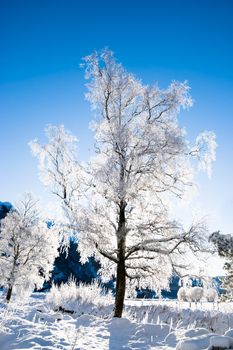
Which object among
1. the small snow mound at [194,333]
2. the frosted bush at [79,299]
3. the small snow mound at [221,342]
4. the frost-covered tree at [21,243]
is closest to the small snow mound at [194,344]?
the small snow mound at [221,342]

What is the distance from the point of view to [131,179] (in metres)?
10.5

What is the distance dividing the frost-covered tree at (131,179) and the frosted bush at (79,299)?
14.1 ft

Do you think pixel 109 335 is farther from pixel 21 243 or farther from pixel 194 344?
pixel 21 243

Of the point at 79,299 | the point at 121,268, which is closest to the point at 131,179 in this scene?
the point at 121,268

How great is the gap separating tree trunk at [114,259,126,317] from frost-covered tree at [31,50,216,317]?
3cm

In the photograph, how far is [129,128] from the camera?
37.4 feet

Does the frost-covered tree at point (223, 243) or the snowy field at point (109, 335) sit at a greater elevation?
the frost-covered tree at point (223, 243)

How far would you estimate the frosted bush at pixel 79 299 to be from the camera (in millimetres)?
15294

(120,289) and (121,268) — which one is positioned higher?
(121,268)

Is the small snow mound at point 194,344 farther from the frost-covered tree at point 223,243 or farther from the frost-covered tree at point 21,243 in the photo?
the frost-covered tree at point 21,243

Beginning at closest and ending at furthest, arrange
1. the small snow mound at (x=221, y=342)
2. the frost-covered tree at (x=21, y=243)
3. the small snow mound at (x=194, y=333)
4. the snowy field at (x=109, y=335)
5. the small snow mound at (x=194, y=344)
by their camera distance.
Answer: the small snow mound at (x=221, y=342)
the small snow mound at (x=194, y=344)
the snowy field at (x=109, y=335)
the small snow mound at (x=194, y=333)
the frost-covered tree at (x=21, y=243)

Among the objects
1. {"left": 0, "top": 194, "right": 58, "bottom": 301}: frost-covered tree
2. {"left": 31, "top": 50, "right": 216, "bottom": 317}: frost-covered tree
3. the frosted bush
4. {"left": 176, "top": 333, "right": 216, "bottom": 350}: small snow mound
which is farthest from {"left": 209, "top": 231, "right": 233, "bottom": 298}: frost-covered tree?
{"left": 0, "top": 194, "right": 58, "bottom": 301}: frost-covered tree

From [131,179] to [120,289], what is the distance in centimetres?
381

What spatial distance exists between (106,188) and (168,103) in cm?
388
